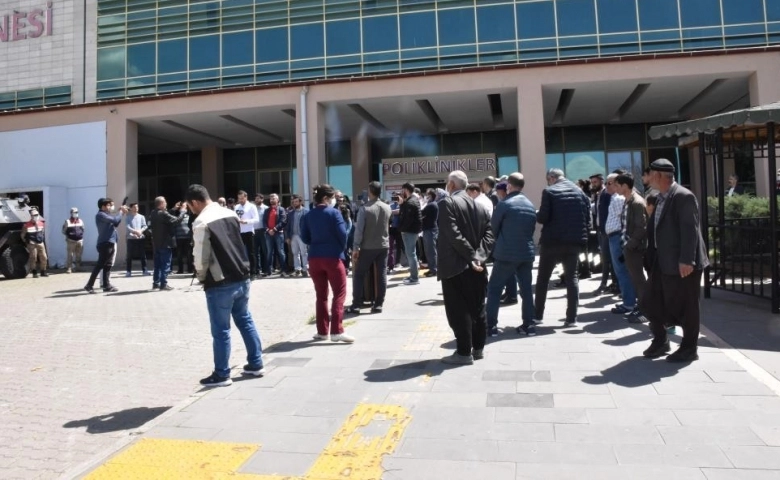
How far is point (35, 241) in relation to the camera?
1401 cm

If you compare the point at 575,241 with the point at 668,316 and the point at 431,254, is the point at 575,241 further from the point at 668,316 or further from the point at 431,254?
the point at 431,254

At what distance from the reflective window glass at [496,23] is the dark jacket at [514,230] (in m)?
14.5

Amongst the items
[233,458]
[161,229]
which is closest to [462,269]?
[233,458]

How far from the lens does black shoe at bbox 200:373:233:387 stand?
16.0 ft

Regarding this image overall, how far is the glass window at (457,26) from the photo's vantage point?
63.2 ft

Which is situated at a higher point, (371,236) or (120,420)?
(371,236)

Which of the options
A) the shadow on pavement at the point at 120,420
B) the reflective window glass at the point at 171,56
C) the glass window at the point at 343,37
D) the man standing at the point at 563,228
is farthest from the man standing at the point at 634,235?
the reflective window glass at the point at 171,56

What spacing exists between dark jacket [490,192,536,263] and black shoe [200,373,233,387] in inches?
119

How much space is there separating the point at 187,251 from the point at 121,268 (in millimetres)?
4071

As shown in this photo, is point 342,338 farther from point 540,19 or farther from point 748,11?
point 748,11

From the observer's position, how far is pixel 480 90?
15766 millimetres

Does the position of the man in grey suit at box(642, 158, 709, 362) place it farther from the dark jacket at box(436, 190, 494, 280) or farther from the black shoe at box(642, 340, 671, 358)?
Answer: the dark jacket at box(436, 190, 494, 280)

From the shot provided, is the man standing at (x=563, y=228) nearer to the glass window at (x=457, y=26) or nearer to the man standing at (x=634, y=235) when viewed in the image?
the man standing at (x=634, y=235)

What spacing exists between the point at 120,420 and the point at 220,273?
1316 millimetres
